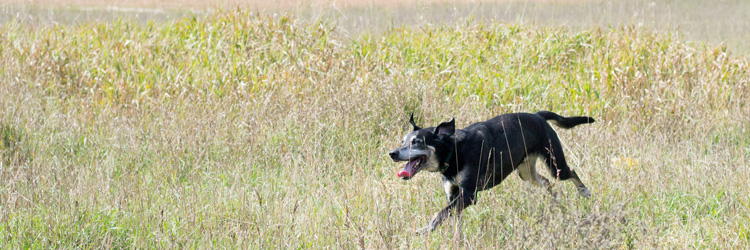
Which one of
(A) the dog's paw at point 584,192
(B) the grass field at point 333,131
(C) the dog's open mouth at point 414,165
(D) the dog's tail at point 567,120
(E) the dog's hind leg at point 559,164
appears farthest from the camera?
(D) the dog's tail at point 567,120

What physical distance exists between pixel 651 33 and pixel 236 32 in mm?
4206

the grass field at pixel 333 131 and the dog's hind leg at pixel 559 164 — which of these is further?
the dog's hind leg at pixel 559 164

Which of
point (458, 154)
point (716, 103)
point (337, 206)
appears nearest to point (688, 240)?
point (458, 154)

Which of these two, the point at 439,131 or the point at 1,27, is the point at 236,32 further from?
the point at 439,131

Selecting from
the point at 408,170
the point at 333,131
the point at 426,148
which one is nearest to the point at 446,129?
the point at 426,148

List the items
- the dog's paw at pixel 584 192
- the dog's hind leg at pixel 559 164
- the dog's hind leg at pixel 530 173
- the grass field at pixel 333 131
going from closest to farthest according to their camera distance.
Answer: the grass field at pixel 333 131, the dog's paw at pixel 584 192, the dog's hind leg at pixel 559 164, the dog's hind leg at pixel 530 173

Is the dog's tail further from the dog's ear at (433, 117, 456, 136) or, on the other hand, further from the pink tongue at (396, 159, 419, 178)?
the pink tongue at (396, 159, 419, 178)

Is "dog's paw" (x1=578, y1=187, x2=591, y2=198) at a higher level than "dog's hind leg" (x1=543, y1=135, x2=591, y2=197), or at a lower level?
lower

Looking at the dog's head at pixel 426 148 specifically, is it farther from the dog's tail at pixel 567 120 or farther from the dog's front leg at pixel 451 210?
the dog's tail at pixel 567 120

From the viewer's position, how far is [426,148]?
3699 millimetres

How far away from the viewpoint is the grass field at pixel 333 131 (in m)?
3.55

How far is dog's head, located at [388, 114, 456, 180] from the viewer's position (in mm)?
3637

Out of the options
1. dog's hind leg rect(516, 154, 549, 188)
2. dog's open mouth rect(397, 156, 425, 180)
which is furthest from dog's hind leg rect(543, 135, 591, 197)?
dog's open mouth rect(397, 156, 425, 180)

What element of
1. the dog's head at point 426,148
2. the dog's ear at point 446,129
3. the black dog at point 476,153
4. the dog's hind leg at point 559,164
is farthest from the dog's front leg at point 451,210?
the dog's hind leg at point 559,164
